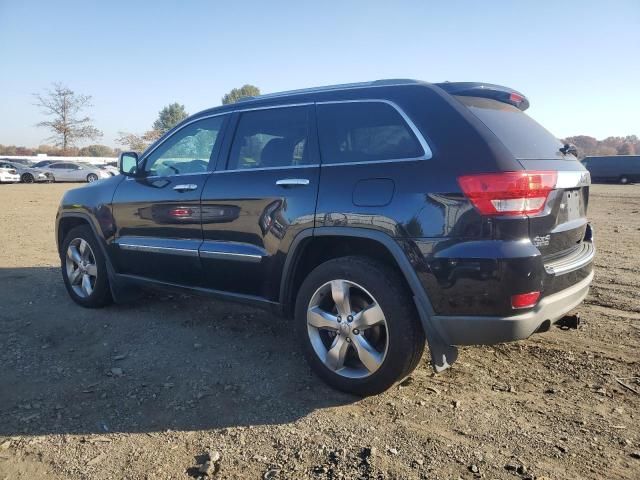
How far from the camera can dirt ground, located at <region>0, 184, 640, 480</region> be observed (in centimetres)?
253

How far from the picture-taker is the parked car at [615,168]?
106 feet

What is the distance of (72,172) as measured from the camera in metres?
35.5

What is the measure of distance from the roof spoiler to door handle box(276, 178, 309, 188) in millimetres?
1051

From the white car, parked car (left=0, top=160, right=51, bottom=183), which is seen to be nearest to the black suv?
the white car

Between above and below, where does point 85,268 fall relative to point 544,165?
below

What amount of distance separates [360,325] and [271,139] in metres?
1.59

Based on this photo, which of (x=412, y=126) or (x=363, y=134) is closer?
(x=412, y=126)

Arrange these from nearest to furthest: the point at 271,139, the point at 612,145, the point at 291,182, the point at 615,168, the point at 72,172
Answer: the point at 291,182
the point at 271,139
the point at 615,168
the point at 72,172
the point at 612,145

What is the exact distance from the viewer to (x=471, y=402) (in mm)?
3115

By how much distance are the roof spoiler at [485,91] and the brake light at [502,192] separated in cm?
71

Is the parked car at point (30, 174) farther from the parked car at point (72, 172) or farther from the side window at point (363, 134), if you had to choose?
the side window at point (363, 134)

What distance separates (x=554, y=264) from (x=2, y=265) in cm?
703

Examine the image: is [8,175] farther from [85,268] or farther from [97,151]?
[97,151]

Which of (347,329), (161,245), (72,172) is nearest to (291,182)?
(347,329)
